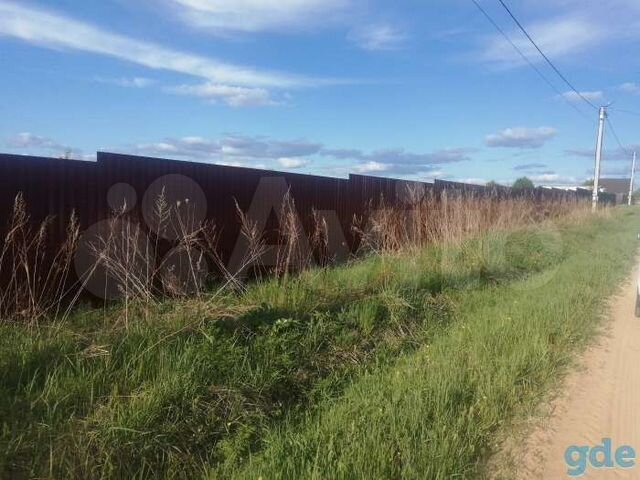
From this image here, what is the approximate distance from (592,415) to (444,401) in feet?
3.87

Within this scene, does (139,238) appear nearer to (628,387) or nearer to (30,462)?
(30,462)

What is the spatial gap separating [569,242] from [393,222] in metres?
7.90

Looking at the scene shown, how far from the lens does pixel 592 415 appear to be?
3873 mm

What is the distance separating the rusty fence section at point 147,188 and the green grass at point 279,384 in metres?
1.20

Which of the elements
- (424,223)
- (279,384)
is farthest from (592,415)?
(424,223)

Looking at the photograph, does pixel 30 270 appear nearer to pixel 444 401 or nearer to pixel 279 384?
pixel 279 384

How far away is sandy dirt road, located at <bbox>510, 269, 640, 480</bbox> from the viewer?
3164mm

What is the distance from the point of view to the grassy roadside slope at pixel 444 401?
2.93 m

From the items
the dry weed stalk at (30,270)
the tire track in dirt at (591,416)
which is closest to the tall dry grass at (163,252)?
the dry weed stalk at (30,270)

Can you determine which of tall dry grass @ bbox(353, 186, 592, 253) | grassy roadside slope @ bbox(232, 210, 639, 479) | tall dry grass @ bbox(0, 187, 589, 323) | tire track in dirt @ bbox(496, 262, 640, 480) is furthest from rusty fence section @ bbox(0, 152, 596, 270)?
tire track in dirt @ bbox(496, 262, 640, 480)

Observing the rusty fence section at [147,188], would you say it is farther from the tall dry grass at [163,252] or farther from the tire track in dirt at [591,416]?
the tire track in dirt at [591,416]

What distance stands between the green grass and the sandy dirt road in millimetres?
223

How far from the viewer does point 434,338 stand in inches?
216

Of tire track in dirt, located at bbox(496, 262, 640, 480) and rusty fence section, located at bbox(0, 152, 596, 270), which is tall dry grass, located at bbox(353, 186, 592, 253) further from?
tire track in dirt, located at bbox(496, 262, 640, 480)
